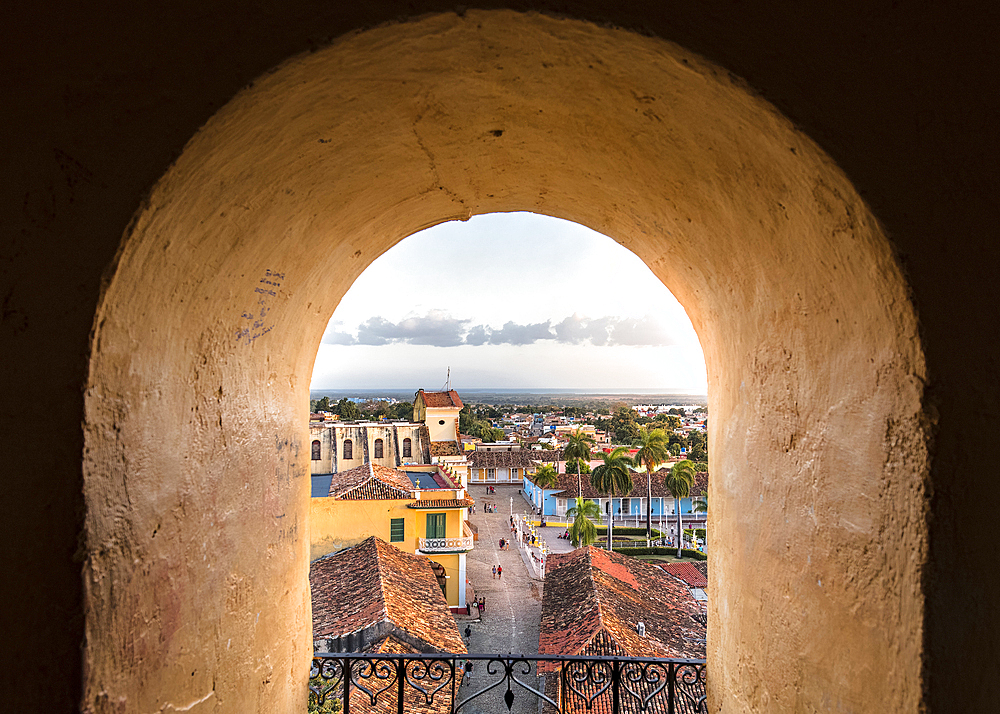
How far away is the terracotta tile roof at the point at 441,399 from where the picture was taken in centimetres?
3688

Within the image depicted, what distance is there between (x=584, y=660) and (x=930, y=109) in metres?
2.83

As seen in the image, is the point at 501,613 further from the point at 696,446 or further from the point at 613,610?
the point at 696,446

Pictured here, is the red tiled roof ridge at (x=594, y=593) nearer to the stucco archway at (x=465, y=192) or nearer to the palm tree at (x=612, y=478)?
the stucco archway at (x=465, y=192)

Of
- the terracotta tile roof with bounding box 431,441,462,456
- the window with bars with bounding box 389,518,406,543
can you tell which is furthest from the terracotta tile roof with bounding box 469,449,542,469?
the window with bars with bounding box 389,518,406,543

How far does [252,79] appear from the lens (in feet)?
5.08

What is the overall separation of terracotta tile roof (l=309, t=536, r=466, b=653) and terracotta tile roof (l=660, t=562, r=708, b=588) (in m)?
11.1

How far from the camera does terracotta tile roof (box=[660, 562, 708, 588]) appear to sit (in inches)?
926

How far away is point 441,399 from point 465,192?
34.7 m

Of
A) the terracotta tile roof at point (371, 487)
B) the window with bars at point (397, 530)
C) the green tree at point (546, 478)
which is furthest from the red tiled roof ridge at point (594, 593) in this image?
the green tree at point (546, 478)

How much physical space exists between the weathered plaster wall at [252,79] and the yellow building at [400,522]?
60.8 ft

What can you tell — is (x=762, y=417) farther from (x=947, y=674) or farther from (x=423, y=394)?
(x=423, y=394)

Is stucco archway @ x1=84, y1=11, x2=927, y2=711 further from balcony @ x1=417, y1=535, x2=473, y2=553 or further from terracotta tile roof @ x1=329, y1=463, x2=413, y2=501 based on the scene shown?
balcony @ x1=417, y1=535, x2=473, y2=553

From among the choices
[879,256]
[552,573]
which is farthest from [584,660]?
[552,573]

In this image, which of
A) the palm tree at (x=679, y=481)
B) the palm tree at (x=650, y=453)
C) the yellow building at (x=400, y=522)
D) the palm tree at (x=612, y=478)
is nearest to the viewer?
the yellow building at (x=400, y=522)
